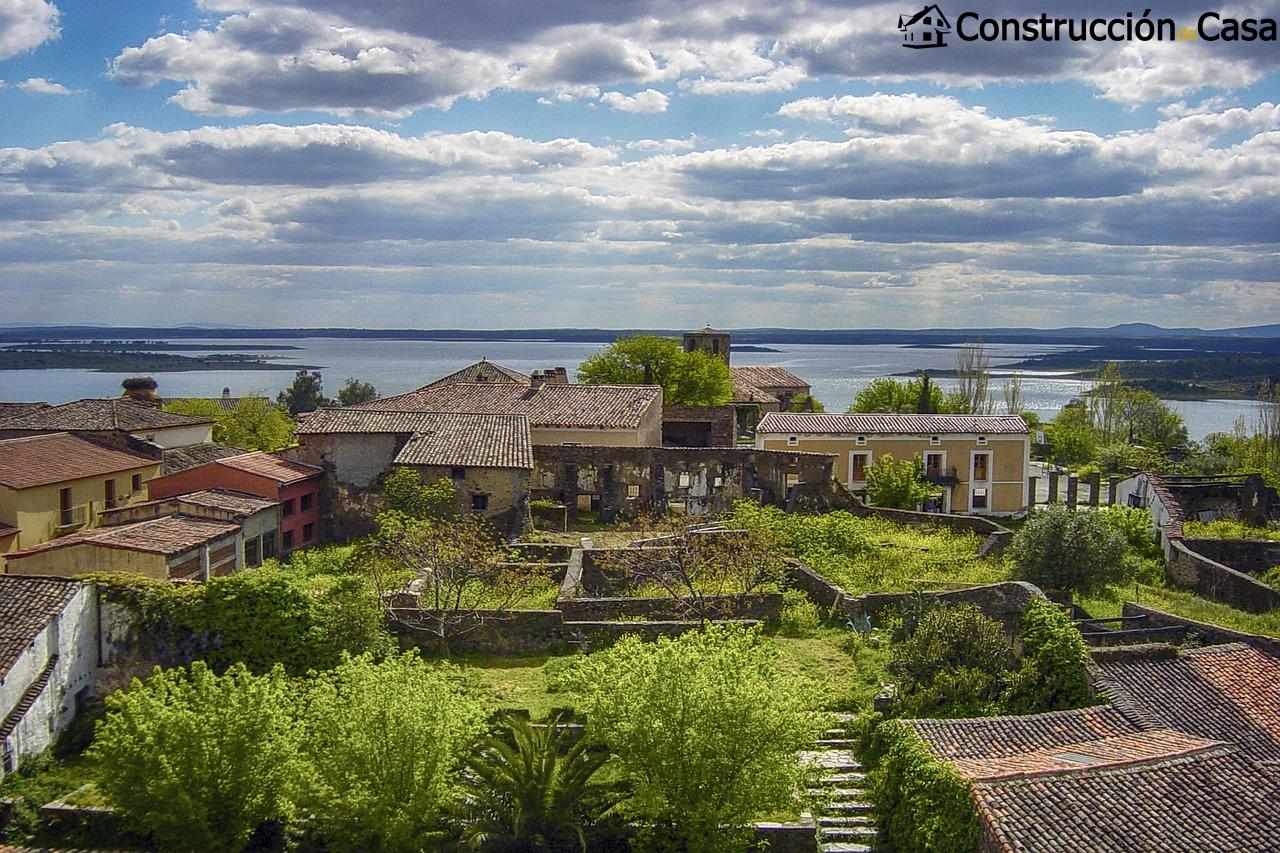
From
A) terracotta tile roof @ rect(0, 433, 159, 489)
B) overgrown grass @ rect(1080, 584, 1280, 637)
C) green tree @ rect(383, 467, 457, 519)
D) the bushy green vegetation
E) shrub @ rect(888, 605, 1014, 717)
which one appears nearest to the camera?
shrub @ rect(888, 605, 1014, 717)

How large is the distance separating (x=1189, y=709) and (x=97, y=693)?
71.3ft

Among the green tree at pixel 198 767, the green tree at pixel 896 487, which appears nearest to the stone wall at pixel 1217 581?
the green tree at pixel 896 487

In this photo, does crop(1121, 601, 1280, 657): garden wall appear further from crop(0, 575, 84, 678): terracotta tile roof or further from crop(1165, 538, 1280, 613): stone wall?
crop(0, 575, 84, 678): terracotta tile roof

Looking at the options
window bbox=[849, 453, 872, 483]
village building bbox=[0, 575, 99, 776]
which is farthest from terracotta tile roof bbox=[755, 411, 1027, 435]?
village building bbox=[0, 575, 99, 776]

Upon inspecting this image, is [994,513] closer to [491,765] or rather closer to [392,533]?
[392,533]

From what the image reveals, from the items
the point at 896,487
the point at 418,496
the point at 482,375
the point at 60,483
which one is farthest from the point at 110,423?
the point at 896,487

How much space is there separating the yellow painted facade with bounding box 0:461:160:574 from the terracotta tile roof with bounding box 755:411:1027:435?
A: 2627cm

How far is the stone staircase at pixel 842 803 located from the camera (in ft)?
59.4

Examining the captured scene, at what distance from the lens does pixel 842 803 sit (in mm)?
18953

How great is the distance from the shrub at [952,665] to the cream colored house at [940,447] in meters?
26.6

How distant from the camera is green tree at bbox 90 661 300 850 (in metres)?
17.4

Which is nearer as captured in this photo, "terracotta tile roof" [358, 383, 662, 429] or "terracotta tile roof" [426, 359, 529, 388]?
"terracotta tile roof" [358, 383, 662, 429]

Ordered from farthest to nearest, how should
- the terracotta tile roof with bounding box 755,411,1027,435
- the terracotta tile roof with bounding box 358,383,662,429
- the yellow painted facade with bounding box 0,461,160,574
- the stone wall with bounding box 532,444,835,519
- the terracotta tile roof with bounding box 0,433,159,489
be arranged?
the terracotta tile roof with bounding box 755,411,1027,435 → the terracotta tile roof with bounding box 358,383,662,429 → the stone wall with bounding box 532,444,835,519 → the terracotta tile roof with bounding box 0,433,159,489 → the yellow painted facade with bounding box 0,461,160,574

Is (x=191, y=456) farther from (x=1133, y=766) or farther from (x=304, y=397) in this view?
(x=304, y=397)
